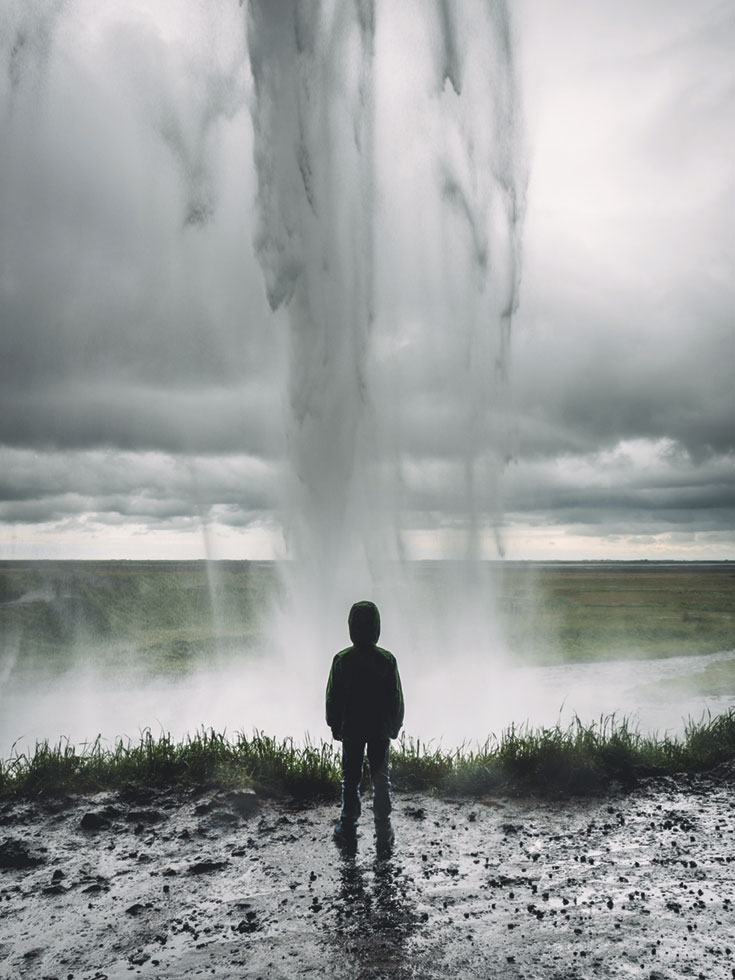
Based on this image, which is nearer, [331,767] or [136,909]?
[136,909]

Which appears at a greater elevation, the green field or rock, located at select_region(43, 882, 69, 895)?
rock, located at select_region(43, 882, 69, 895)

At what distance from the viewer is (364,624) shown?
6.39 meters

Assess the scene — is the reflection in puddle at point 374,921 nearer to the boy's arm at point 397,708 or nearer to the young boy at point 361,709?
the young boy at point 361,709

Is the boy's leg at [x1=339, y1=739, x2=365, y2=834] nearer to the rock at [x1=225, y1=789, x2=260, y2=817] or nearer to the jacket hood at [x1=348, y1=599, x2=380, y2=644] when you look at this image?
the jacket hood at [x1=348, y1=599, x2=380, y2=644]

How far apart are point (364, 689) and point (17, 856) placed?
3.26 m

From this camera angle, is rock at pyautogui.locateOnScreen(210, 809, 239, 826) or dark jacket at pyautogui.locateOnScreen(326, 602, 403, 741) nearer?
dark jacket at pyautogui.locateOnScreen(326, 602, 403, 741)

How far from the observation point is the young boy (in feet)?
20.3

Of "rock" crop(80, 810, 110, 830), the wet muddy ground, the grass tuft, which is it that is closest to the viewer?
the wet muddy ground

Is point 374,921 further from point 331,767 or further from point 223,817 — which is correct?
point 331,767

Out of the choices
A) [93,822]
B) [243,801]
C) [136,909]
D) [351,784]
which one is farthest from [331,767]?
[136,909]

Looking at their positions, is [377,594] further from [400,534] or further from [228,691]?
[228,691]

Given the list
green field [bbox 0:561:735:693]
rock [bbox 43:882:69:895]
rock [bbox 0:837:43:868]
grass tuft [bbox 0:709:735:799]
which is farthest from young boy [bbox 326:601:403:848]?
green field [bbox 0:561:735:693]

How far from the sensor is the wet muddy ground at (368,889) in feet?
14.1

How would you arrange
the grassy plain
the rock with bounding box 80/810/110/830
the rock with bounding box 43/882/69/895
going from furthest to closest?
the grassy plain
the rock with bounding box 80/810/110/830
the rock with bounding box 43/882/69/895
